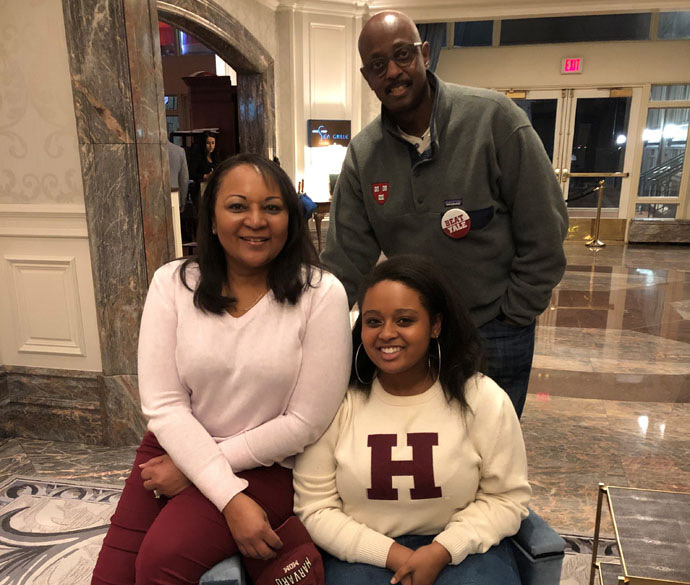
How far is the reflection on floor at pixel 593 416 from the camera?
2691mm

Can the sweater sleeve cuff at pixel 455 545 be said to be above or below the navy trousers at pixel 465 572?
above

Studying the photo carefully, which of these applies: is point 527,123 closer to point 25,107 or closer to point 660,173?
point 25,107

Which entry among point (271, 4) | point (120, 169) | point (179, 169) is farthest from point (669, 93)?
point (120, 169)

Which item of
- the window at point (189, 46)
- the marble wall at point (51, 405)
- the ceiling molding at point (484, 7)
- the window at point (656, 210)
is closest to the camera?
the marble wall at point (51, 405)

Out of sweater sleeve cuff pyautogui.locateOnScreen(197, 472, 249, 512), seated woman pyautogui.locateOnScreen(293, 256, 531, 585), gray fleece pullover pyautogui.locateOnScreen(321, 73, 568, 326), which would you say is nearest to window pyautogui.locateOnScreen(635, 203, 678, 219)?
gray fleece pullover pyautogui.locateOnScreen(321, 73, 568, 326)

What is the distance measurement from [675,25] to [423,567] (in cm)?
1009

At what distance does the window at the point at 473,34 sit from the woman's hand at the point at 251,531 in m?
9.39

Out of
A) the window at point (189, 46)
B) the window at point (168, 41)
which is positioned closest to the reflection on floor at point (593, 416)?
the window at point (189, 46)

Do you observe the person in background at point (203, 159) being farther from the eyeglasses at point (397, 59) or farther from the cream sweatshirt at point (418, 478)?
the cream sweatshirt at point (418, 478)

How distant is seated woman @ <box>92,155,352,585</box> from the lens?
137 centimetres

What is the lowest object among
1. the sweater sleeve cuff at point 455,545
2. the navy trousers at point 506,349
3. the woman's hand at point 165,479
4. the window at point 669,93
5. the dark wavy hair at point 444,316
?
the sweater sleeve cuff at point 455,545

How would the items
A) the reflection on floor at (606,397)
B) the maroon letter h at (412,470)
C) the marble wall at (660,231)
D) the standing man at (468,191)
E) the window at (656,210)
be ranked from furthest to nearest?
the window at (656,210)
the marble wall at (660,231)
the reflection on floor at (606,397)
the standing man at (468,191)
the maroon letter h at (412,470)

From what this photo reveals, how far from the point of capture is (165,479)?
1.37 meters

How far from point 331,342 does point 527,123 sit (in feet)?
2.70
